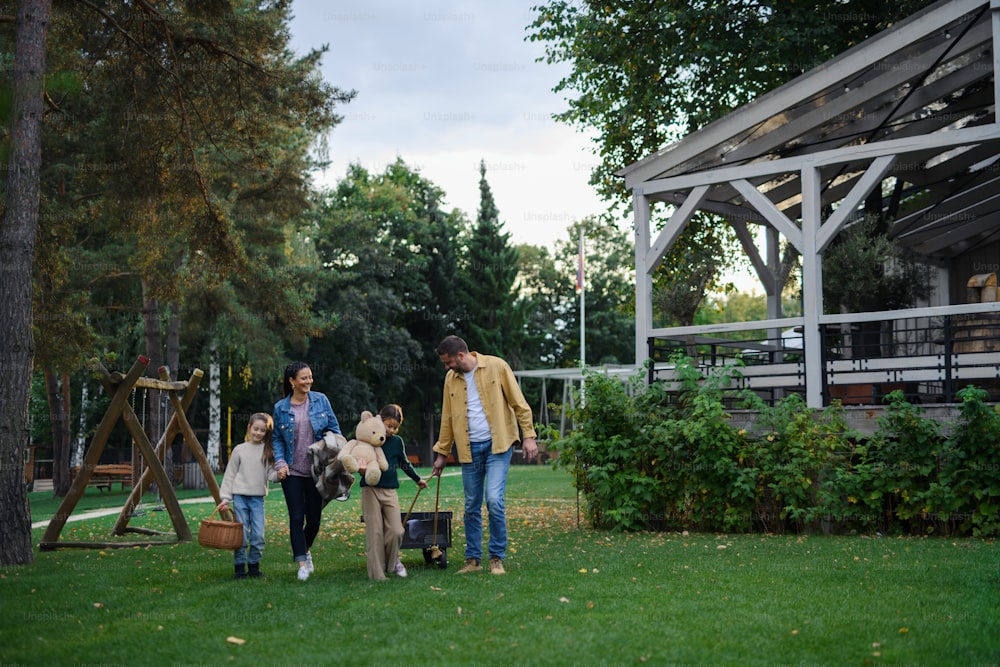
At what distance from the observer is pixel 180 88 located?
12734 mm

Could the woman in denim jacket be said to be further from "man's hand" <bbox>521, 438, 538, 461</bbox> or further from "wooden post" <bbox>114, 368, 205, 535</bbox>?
"wooden post" <bbox>114, 368, 205, 535</bbox>

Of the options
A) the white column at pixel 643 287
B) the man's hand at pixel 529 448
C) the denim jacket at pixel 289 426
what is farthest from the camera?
the white column at pixel 643 287

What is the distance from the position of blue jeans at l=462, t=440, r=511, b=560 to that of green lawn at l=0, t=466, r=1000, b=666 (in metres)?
0.34

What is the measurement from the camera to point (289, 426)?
8.16 m

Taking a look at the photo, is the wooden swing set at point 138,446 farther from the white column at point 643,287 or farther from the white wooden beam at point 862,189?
the white wooden beam at point 862,189

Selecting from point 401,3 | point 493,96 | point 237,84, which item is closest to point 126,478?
point 401,3

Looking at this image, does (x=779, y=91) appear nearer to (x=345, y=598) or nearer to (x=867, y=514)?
(x=867, y=514)

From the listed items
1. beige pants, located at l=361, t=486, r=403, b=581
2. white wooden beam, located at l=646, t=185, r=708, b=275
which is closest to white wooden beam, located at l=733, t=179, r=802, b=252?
white wooden beam, located at l=646, t=185, r=708, b=275

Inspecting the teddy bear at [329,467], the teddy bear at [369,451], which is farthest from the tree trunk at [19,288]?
the teddy bear at [369,451]

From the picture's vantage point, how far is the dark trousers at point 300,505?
820cm

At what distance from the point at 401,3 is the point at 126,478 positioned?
46.3ft

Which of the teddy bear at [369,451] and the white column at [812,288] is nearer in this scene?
the teddy bear at [369,451]

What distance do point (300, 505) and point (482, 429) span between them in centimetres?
164

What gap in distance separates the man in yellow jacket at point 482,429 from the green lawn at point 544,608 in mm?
414
